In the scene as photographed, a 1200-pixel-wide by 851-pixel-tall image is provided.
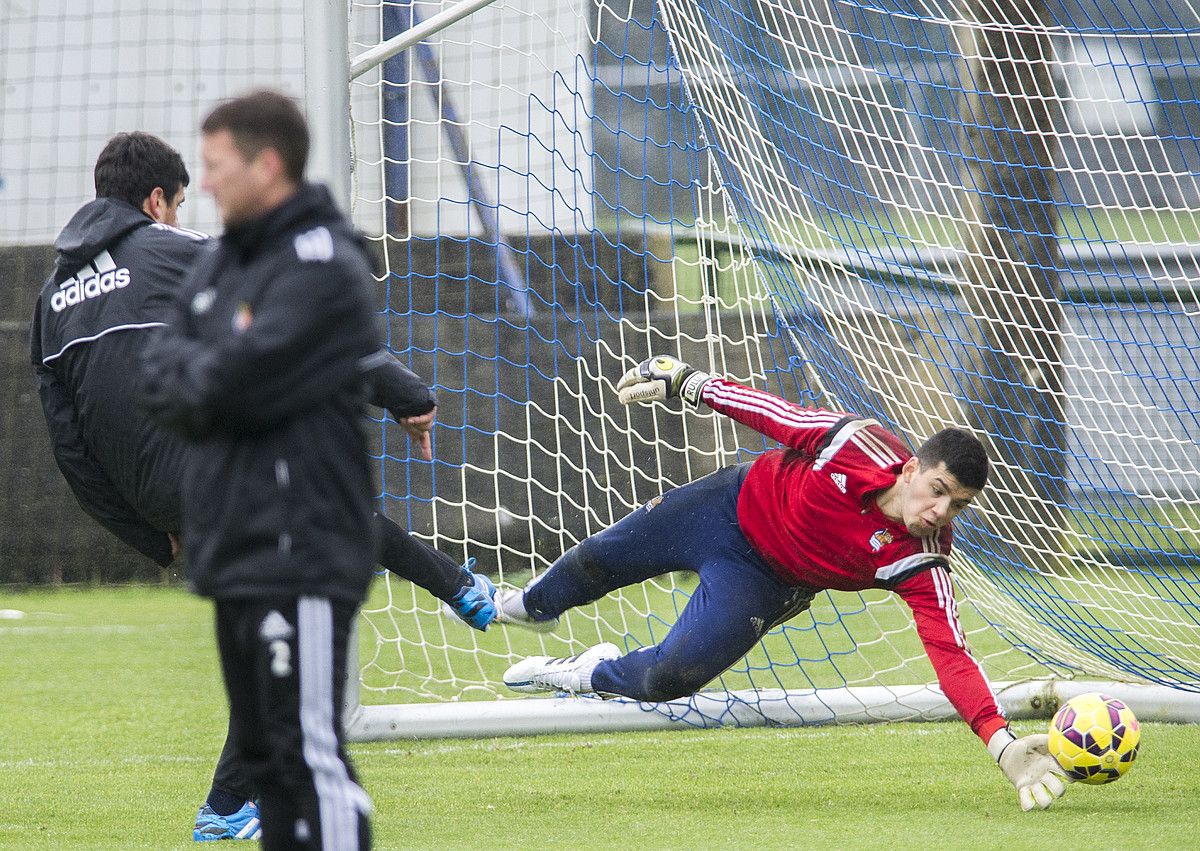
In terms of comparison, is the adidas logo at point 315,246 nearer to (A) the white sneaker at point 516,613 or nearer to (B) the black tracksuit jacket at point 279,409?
(B) the black tracksuit jacket at point 279,409

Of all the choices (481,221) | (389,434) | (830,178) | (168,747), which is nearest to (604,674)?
(168,747)

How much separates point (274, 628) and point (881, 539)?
2407mm

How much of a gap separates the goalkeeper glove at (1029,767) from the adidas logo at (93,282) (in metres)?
2.65

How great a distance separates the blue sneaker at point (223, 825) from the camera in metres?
3.92

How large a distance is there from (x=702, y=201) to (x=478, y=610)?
257cm

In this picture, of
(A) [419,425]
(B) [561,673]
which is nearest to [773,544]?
(B) [561,673]

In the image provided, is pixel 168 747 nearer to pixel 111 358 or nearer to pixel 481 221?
pixel 111 358

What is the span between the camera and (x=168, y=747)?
529 centimetres

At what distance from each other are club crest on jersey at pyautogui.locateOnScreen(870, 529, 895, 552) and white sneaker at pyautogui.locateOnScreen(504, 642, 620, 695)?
951 mm

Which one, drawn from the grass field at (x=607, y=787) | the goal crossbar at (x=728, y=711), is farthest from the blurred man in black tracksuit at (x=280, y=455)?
the goal crossbar at (x=728, y=711)

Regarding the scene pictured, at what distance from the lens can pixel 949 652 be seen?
4.23 meters

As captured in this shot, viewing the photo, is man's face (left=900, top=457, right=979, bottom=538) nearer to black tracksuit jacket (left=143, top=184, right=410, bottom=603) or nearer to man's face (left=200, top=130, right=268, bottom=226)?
black tracksuit jacket (left=143, top=184, right=410, bottom=603)

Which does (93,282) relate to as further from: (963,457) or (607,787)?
(963,457)

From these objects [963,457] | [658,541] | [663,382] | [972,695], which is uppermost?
[663,382]
